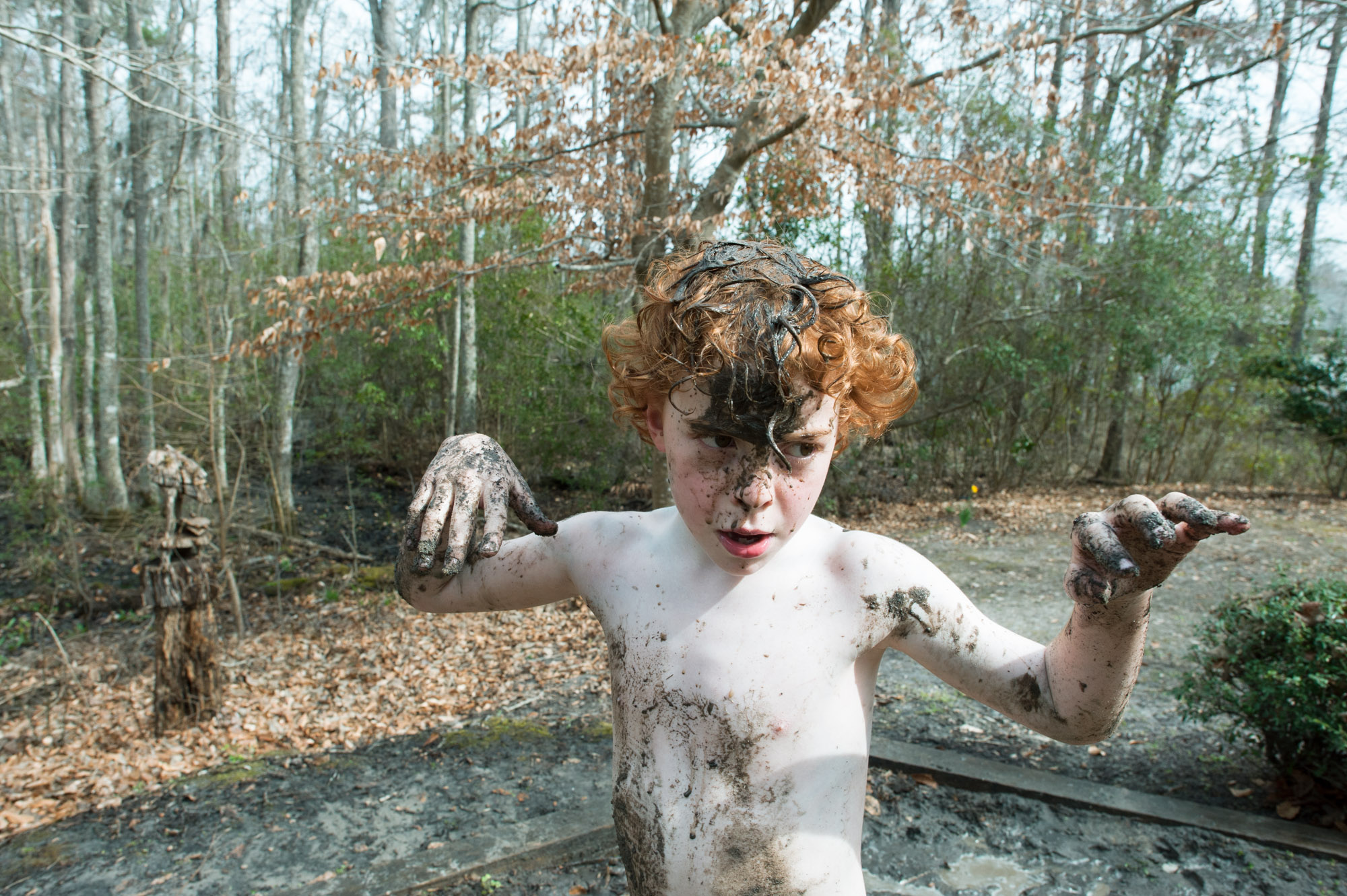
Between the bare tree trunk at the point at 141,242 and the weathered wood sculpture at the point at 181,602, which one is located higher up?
the bare tree trunk at the point at 141,242

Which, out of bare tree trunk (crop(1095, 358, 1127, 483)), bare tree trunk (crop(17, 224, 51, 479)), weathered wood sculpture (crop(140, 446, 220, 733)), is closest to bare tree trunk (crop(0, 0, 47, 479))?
bare tree trunk (crop(17, 224, 51, 479))

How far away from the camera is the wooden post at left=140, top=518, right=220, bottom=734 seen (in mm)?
4172

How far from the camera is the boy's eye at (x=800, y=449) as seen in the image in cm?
123

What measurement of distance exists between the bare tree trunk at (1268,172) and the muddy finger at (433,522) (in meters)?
11.9

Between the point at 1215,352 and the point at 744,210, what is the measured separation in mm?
7759

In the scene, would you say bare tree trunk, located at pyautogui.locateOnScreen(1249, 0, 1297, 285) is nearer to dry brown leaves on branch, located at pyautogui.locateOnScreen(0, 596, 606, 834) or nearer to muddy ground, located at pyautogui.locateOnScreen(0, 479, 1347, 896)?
muddy ground, located at pyautogui.locateOnScreen(0, 479, 1347, 896)

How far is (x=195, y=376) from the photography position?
9.35m

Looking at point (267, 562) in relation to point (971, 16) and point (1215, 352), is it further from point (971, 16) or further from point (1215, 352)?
point (1215, 352)

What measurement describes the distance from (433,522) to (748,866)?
0.73m

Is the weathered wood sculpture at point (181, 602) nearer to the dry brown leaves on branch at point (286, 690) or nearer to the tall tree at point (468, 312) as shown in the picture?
the dry brown leaves on branch at point (286, 690)

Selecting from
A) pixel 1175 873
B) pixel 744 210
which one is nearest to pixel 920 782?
pixel 1175 873

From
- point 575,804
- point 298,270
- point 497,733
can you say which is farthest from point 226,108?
point 575,804

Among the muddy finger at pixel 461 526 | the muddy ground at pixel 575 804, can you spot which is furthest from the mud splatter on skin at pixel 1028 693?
the muddy ground at pixel 575 804

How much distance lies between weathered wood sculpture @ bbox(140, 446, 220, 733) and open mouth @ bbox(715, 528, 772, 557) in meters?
3.86
